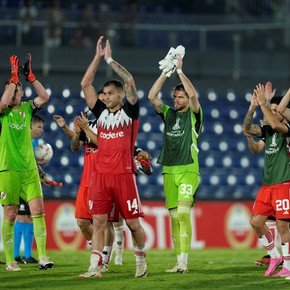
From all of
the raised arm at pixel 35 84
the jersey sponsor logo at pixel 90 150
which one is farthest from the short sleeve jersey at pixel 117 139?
the jersey sponsor logo at pixel 90 150

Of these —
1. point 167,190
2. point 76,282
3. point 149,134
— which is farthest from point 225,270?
point 149,134

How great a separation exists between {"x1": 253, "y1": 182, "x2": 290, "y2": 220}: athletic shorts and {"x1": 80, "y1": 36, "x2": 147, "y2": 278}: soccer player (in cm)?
163

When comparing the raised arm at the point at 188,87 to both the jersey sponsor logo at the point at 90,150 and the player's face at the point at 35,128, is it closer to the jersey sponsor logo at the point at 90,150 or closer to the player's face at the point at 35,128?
the jersey sponsor logo at the point at 90,150

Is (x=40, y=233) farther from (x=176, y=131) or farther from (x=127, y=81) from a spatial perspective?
(x=127, y=81)

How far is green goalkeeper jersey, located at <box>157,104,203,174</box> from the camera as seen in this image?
13609mm

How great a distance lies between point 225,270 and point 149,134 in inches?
403

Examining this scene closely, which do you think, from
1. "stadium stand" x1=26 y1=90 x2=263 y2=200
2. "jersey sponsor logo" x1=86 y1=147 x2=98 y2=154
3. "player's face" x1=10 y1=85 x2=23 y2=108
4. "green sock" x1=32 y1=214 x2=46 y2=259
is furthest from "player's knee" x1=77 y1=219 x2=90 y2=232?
"stadium stand" x1=26 y1=90 x2=263 y2=200

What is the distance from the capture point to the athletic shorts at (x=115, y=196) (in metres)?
12.3

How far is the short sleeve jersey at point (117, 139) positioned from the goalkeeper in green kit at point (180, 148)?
3.70ft

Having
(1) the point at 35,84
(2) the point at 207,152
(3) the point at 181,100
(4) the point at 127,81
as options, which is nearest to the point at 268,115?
(3) the point at 181,100

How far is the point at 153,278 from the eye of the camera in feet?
41.2

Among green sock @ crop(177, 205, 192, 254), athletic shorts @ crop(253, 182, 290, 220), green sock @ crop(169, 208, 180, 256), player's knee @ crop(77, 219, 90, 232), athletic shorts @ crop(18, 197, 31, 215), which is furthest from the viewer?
athletic shorts @ crop(18, 197, 31, 215)

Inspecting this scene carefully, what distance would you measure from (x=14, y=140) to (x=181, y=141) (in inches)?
84.6

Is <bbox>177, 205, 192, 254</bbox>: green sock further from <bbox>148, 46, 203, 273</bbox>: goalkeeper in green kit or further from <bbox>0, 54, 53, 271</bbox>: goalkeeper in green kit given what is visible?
<bbox>0, 54, 53, 271</bbox>: goalkeeper in green kit
